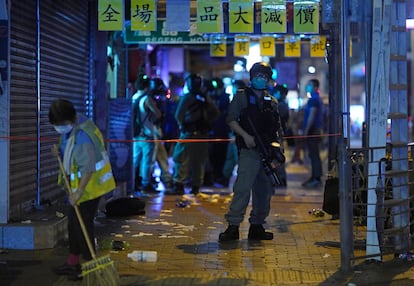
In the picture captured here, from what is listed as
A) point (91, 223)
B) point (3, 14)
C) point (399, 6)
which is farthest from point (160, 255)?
point (399, 6)

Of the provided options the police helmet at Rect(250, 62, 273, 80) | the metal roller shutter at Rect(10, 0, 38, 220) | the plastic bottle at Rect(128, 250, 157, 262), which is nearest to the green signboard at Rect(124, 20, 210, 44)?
the metal roller shutter at Rect(10, 0, 38, 220)

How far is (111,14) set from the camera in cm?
794

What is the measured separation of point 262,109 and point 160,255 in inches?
77.3

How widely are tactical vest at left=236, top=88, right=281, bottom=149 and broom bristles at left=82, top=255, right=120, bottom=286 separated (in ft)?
8.10

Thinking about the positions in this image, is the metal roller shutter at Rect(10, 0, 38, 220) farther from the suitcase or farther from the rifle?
the rifle

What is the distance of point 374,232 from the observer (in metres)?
→ 6.45

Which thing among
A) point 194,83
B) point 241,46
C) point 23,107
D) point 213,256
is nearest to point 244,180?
point 213,256

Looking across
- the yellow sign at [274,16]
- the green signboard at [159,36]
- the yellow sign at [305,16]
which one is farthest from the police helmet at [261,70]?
the green signboard at [159,36]

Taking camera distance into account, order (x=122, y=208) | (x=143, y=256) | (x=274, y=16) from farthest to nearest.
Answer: (x=122, y=208) → (x=274, y=16) → (x=143, y=256)

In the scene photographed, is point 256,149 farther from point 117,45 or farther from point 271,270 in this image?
point 117,45

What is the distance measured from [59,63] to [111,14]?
144 centimetres

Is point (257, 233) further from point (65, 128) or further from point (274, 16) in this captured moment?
point (65, 128)

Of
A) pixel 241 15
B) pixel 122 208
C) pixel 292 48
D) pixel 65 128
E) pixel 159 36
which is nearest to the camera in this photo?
pixel 65 128

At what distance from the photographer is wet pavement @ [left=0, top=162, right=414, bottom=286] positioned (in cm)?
605
